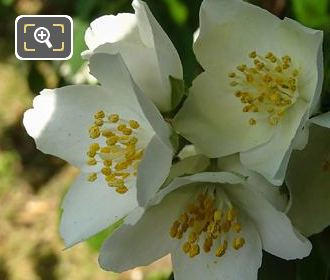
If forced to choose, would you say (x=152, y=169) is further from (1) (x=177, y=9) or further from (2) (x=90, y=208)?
(1) (x=177, y=9)

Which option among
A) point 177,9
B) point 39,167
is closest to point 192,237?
point 177,9

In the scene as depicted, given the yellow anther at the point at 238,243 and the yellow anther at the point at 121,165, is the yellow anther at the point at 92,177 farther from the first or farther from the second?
the yellow anther at the point at 238,243

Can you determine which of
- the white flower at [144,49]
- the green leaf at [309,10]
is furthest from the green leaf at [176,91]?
the green leaf at [309,10]

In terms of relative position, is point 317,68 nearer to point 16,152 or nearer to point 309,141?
point 309,141

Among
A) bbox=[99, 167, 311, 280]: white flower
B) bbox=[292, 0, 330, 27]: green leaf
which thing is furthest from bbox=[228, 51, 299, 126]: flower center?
bbox=[292, 0, 330, 27]: green leaf

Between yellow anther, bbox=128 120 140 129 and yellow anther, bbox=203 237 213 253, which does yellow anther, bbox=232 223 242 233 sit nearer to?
yellow anther, bbox=203 237 213 253
